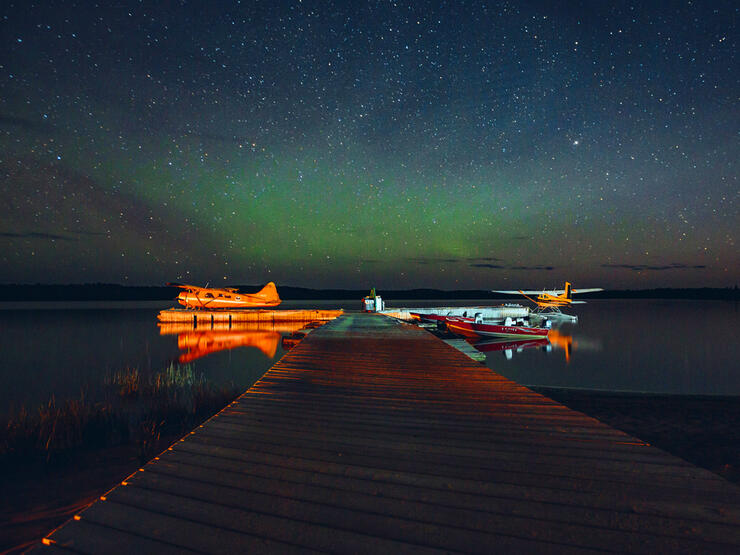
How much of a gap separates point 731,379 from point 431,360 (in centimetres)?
1903

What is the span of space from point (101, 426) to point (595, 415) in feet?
35.2

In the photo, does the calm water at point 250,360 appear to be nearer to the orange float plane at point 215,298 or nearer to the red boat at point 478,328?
the red boat at point 478,328

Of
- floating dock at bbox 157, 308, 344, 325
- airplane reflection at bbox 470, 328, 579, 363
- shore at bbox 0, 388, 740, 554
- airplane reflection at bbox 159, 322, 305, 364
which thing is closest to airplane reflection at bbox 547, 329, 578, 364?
airplane reflection at bbox 470, 328, 579, 363

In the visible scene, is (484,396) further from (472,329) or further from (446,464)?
(472,329)

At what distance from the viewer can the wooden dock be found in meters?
1.83

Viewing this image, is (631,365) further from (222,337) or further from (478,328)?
(222,337)

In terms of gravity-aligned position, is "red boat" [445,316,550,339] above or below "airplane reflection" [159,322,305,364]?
above

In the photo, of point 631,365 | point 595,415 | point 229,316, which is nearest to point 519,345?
point 631,365

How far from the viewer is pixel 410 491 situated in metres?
2.31

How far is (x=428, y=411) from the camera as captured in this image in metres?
4.14

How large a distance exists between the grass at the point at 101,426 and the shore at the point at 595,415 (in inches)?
12.9

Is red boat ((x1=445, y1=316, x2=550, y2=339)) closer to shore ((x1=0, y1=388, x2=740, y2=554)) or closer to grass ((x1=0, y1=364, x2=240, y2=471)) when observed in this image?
shore ((x1=0, y1=388, x2=740, y2=554))

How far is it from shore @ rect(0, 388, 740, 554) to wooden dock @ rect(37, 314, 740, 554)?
230 cm

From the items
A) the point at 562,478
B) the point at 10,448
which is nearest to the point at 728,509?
the point at 562,478
